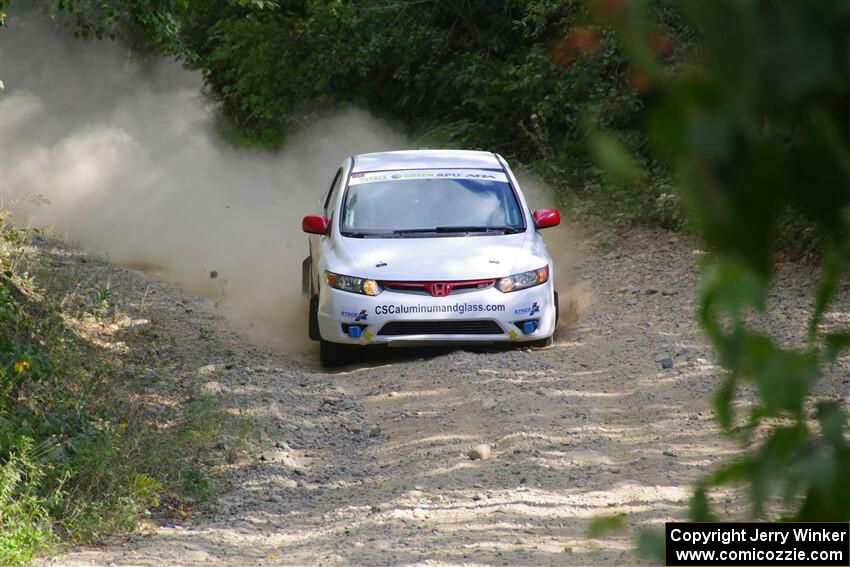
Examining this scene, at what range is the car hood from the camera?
32.4 ft

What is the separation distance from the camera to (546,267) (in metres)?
10.2

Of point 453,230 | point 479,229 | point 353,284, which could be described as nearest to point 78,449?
point 353,284

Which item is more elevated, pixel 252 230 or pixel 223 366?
pixel 223 366

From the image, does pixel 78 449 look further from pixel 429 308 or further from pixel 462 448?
pixel 429 308

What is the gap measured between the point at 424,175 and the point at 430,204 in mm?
383

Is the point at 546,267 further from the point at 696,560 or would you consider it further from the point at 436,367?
the point at 696,560

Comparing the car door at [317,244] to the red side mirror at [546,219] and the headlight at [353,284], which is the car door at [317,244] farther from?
the red side mirror at [546,219]

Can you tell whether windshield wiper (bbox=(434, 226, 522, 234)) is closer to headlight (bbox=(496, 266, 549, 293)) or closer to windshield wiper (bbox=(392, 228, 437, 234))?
windshield wiper (bbox=(392, 228, 437, 234))

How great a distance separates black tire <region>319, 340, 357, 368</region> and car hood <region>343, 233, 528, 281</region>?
0.73 metres

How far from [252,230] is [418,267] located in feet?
27.8

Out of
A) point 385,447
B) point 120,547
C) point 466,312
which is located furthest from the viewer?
point 466,312

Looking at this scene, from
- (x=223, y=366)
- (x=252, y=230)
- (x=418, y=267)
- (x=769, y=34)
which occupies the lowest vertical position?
(x=252, y=230)

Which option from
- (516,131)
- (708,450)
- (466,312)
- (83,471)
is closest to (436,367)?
(466,312)

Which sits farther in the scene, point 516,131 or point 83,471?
point 516,131
